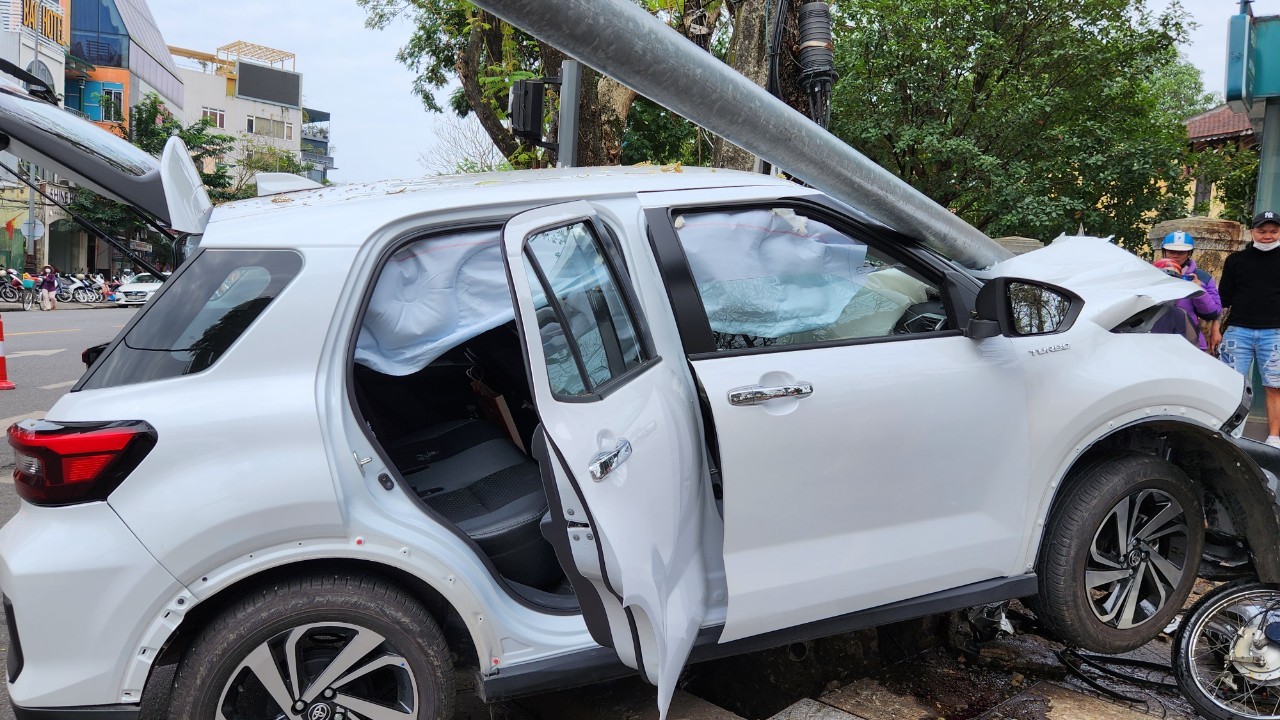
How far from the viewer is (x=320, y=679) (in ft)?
7.93

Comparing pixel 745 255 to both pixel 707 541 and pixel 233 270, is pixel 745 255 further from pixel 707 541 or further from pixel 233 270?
pixel 233 270

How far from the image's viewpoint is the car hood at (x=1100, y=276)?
3273 millimetres

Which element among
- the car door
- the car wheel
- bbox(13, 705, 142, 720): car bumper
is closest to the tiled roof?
the car wheel

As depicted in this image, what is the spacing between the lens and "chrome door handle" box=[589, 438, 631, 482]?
7.38 ft

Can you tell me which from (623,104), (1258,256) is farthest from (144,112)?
A: (1258,256)

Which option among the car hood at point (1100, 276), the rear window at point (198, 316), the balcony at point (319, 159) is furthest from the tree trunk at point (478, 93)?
the balcony at point (319, 159)

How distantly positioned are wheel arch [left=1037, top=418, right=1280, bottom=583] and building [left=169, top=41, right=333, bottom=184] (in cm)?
7722

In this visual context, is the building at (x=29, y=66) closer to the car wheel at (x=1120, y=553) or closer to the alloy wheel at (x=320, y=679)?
the alloy wheel at (x=320, y=679)

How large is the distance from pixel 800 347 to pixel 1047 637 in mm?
2015

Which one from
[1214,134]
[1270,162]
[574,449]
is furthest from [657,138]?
[1214,134]

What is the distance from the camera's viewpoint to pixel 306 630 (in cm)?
239

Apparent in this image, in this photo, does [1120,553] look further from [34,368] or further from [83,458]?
[34,368]

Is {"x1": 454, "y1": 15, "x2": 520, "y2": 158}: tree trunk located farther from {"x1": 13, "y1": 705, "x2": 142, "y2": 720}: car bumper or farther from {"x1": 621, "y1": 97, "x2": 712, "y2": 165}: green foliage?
{"x1": 13, "y1": 705, "x2": 142, "y2": 720}: car bumper

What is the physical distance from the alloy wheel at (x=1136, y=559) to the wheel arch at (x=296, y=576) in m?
2.24
